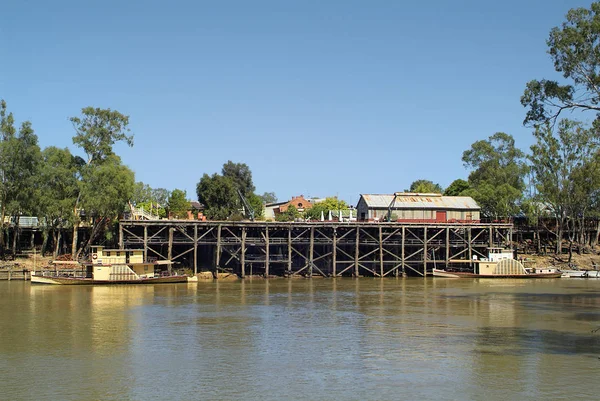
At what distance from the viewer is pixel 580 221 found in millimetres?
94312

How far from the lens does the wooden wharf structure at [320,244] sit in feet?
258

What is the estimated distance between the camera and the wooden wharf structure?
78.5 metres

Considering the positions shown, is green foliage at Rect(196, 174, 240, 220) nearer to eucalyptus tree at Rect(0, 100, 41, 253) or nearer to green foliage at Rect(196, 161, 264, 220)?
green foliage at Rect(196, 161, 264, 220)

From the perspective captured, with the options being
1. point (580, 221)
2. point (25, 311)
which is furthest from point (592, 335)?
point (580, 221)

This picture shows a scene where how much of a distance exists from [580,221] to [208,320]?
66745 millimetres

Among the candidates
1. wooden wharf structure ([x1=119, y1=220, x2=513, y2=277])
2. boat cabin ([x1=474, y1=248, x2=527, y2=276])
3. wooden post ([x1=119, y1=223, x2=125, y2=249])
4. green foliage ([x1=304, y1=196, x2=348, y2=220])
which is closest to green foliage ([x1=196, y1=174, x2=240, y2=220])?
green foliage ([x1=304, y1=196, x2=348, y2=220])

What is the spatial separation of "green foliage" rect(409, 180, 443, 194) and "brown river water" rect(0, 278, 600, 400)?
83297mm

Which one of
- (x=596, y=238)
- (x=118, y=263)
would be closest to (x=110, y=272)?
(x=118, y=263)

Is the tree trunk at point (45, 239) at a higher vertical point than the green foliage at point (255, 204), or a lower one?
lower

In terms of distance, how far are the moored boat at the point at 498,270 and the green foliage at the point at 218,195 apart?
145 feet

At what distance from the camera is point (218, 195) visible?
114438mm

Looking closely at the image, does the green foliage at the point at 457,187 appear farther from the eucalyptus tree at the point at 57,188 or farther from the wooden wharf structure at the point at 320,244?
the eucalyptus tree at the point at 57,188

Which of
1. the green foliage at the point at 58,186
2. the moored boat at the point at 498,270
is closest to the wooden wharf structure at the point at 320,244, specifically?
the moored boat at the point at 498,270

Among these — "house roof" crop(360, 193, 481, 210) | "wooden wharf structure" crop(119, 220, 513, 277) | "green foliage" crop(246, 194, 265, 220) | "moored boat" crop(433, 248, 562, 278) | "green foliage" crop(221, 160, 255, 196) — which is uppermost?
"green foliage" crop(221, 160, 255, 196)
